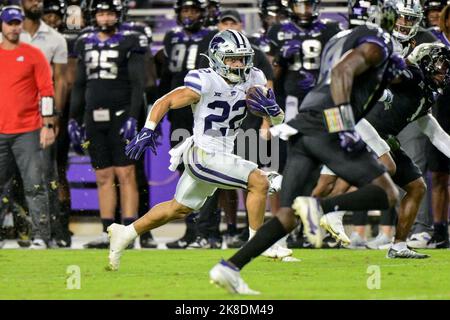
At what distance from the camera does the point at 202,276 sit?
8.37m

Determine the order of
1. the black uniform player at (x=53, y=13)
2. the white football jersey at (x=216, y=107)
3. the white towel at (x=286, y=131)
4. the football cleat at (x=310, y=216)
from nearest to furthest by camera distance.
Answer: the football cleat at (x=310, y=216) → the white towel at (x=286, y=131) → the white football jersey at (x=216, y=107) → the black uniform player at (x=53, y=13)

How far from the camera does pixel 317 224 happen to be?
6770 millimetres

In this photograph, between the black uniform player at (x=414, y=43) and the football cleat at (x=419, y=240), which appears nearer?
the black uniform player at (x=414, y=43)

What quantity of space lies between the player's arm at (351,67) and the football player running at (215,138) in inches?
67.4

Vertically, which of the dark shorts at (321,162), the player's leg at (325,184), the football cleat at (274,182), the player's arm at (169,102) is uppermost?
the dark shorts at (321,162)

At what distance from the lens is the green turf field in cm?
729

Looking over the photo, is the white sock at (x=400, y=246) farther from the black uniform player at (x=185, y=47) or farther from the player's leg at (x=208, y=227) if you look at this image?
the black uniform player at (x=185, y=47)

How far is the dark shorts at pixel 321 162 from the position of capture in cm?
684

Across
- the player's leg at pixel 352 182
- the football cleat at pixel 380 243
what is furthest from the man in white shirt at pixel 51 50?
the player's leg at pixel 352 182

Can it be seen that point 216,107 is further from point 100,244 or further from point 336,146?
point 100,244

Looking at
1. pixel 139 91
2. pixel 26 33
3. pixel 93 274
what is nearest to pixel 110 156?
pixel 139 91

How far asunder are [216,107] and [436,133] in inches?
66.2

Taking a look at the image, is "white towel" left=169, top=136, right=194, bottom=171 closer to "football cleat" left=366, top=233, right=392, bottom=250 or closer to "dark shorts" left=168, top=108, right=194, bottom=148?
"dark shorts" left=168, top=108, right=194, bottom=148

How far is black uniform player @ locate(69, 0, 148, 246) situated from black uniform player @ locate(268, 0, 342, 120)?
3.97ft
